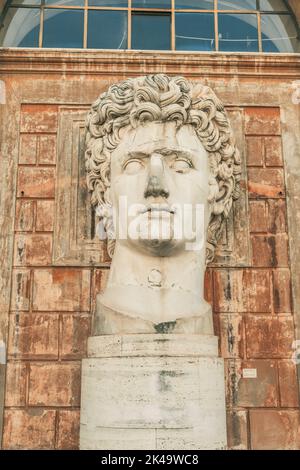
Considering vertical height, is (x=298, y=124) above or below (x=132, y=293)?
above

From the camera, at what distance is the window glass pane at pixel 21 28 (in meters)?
7.36

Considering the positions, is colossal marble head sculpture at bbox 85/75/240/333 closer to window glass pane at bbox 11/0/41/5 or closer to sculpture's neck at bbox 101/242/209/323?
sculpture's neck at bbox 101/242/209/323

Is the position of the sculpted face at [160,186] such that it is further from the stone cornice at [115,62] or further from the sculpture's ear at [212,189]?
the stone cornice at [115,62]

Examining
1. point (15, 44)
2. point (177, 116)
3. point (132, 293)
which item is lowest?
point (132, 293)

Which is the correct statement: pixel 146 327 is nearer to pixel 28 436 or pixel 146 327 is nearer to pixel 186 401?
pixel 186 401

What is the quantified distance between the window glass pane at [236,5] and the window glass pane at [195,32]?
230 millimetres

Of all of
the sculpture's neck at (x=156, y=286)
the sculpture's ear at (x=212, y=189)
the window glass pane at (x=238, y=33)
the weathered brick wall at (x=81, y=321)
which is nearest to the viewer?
the sculpture's neck at (x=156, y=286)

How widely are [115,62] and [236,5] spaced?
84.8 inches

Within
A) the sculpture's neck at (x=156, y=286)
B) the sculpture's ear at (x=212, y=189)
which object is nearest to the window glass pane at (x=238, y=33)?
the sculpture's ear at (x=212, y=189)

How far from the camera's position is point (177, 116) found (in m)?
5.16
